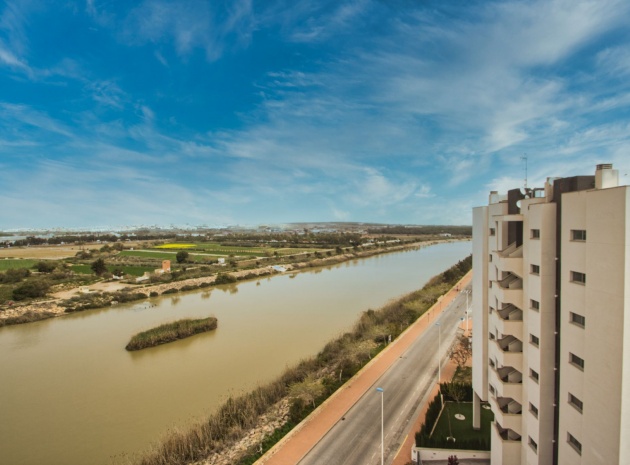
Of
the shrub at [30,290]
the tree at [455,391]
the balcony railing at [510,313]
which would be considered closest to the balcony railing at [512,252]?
the balcony railing at [510,313]

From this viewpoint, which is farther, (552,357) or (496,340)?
(496,340)

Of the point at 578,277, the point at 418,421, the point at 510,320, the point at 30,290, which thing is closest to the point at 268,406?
the point at 418,421

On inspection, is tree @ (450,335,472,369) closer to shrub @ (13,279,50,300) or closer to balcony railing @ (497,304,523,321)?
balcony railing @ (497,304,523,321)

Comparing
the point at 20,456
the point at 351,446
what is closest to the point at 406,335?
the point at 351,446

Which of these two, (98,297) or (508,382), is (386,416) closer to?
(508,382)

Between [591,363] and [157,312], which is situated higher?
[591,363]

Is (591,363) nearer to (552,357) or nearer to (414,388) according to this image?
(552,357)

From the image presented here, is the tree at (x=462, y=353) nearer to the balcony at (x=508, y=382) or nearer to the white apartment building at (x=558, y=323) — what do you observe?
the white apartment building at (x=558, y=323)
